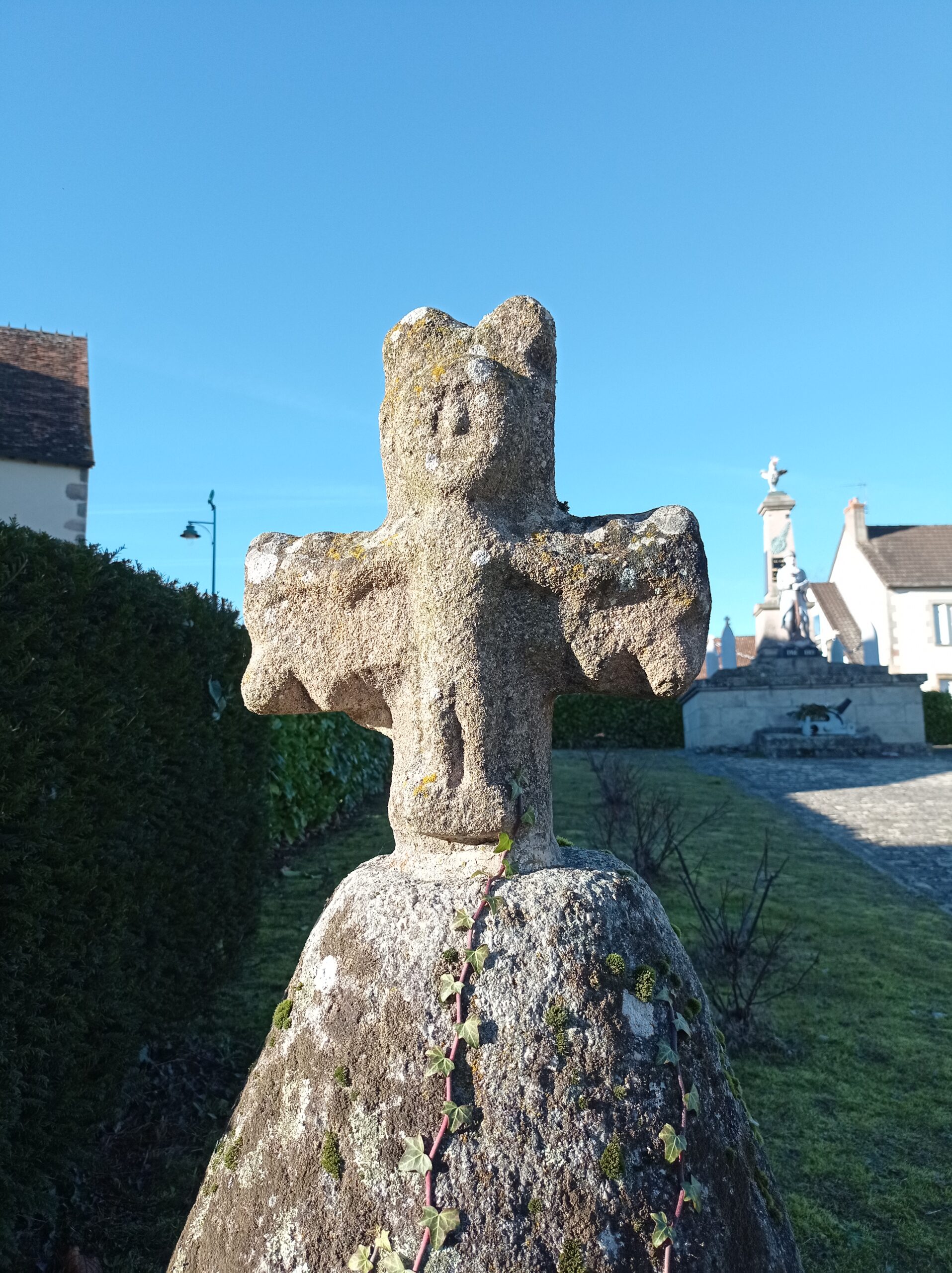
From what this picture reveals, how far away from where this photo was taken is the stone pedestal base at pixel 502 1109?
5.50ft

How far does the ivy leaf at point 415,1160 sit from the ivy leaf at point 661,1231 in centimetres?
42

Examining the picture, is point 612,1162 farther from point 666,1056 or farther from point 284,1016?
point 284,1016

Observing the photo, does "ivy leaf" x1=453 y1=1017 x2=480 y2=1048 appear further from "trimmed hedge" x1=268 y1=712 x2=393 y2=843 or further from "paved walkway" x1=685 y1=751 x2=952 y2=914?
"paved walkway" x1=685 y1=751 x2=952 y2=914

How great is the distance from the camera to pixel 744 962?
6.62 metres

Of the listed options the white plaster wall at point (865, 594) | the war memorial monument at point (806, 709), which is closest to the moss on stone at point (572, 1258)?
the war memorial monument at point (806, 709)

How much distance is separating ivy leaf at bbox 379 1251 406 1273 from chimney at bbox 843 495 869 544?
129 ft

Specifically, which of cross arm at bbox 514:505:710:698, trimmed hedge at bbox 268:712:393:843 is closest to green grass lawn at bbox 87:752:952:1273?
trimmed hedge at bbox 268:712:393:843

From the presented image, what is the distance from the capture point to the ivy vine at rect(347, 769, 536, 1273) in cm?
164

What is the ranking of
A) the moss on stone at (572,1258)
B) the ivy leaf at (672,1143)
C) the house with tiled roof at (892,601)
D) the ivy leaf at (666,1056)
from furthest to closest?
the house with tiled roof at (892,601) → the ivy leaf at (666,1056) → the ivy leaf at (672,1143) → the moss on stone at (572,1258)

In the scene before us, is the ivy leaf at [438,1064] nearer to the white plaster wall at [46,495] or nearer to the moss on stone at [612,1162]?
the moss on stone at [612,1162]

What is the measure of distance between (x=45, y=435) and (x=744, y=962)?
14424 millimetres

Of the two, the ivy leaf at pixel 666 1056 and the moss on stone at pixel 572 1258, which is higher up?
the ivy leaf at pixel 666 1056

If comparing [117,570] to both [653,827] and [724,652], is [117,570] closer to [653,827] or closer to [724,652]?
[653,827]

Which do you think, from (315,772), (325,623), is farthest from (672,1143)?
(315,772)
